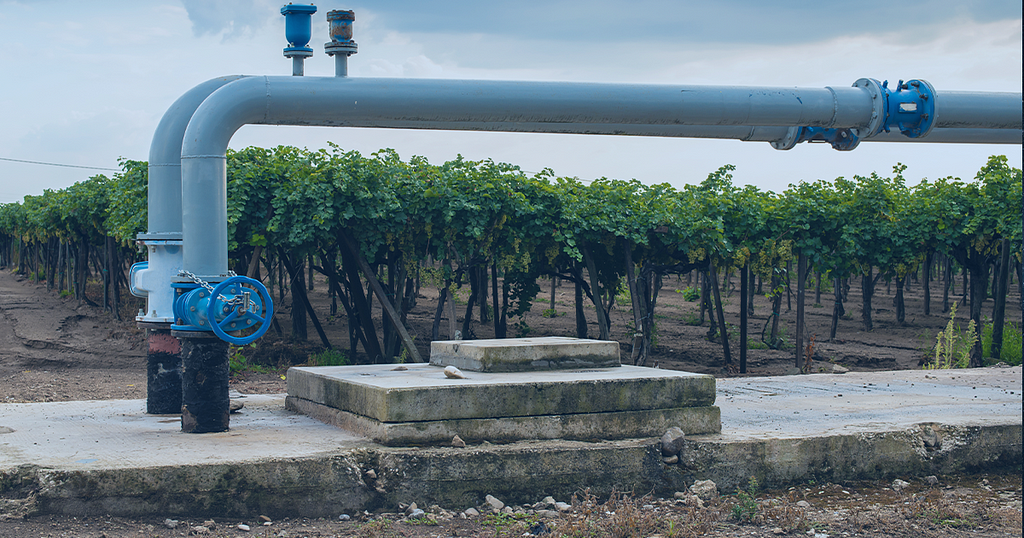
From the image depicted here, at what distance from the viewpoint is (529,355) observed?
5.71 meters

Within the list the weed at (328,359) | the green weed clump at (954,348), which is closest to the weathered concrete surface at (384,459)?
the weed at (328,359)

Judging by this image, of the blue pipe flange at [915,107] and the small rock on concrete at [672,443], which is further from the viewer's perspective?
the blue pipe flange at [915,107]

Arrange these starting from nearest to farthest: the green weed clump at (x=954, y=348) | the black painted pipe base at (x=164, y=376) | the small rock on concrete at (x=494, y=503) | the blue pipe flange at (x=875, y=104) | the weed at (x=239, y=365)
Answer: the small rock on concrete at (x=494, y=503)
the black painted pipe base at (x=164, y=376)
the blue pipe flange at (x=875, y=104)
the weed at (x=239, y=365)
the green weed clump at (x=954, y=348)

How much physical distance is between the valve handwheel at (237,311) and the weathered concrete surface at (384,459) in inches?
25.5

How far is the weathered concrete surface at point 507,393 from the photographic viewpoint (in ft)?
16.3

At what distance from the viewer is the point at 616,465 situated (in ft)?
16.9

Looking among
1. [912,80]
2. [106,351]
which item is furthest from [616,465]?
[106,351]

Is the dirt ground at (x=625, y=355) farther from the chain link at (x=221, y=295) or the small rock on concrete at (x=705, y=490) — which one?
the chain link at (x=221, y=295)

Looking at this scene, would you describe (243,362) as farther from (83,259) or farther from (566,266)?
(83,259)

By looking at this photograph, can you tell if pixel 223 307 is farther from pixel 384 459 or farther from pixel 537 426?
pixel 537 426

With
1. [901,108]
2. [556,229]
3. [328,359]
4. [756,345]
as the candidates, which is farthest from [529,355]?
[756,345]

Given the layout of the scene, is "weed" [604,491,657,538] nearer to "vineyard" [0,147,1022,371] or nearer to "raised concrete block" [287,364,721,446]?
"raised concrete block" [287,364,721,446]

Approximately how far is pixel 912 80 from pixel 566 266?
22.8 feet

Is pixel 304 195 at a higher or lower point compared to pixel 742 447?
higher
